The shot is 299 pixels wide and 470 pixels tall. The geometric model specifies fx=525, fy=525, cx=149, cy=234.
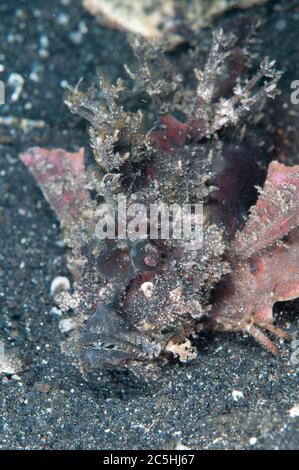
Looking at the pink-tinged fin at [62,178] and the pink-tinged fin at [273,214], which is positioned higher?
the pink-tinged fin at [62,178]

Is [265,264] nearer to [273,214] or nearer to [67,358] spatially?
[273,214]

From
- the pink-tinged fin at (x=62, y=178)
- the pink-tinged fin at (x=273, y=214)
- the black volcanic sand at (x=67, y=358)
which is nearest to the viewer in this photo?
the black volcanic sand at (x=67, y=358)

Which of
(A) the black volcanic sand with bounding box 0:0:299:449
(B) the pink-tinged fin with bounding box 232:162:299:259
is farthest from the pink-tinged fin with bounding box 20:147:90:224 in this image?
(B) the pink-tinged fin with bounding box 232:162:299:259

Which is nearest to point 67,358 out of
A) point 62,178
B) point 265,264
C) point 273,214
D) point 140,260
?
point 140,260

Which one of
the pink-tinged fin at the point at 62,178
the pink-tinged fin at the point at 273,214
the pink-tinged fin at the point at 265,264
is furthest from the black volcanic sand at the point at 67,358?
the pink-tinged fin at the point at 273,214

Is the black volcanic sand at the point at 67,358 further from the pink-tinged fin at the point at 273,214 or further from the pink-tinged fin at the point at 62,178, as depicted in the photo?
the pink-tinged fin at the point at 273,214

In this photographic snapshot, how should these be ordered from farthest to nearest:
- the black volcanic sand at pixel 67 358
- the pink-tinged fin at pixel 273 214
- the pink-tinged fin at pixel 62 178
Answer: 1. the pink-tinged fin at pixel 62 178
2. the pink-tinged fin at pixel 273 214
3. the black volcanic sand at pixel 67 358

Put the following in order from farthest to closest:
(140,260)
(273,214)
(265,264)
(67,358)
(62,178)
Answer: (62,178) → (67,358) → (265,264) → (273,214) → (140,260)
